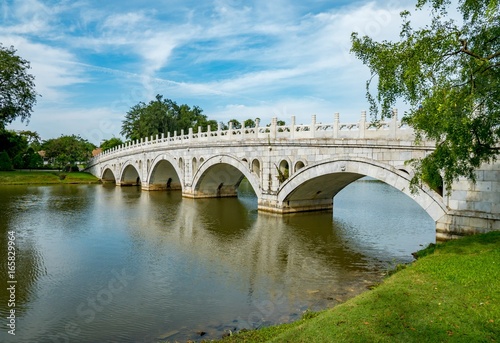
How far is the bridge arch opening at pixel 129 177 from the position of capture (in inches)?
2038

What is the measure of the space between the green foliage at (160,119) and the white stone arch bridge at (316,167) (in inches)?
1104

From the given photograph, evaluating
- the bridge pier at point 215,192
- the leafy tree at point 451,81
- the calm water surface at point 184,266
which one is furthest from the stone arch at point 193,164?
the leafy tree at point 451,81

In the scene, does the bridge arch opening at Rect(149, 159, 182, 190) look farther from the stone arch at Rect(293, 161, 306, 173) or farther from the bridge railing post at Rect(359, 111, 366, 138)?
the bridge railing post at Rect(359, 111, 366, 138)

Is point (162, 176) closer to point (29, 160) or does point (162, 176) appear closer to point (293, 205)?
point (293, 205)

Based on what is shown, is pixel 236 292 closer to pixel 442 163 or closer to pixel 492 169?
pixel 442 163

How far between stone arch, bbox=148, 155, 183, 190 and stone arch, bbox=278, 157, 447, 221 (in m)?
19.8

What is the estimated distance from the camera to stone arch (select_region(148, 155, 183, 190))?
42050 mm

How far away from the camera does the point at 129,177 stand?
52875mm

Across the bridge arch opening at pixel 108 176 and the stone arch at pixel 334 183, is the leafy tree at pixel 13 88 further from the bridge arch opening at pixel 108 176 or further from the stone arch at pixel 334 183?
the stone arch at pixel 334 183

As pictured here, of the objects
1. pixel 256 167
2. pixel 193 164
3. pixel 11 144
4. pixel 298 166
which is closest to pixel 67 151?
pixel 11 144

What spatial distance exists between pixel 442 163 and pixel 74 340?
31.4 feet

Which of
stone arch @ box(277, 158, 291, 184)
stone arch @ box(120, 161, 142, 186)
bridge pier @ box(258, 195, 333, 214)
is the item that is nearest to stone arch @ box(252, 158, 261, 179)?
bridge pier @ box(258, 195, 333, 214)

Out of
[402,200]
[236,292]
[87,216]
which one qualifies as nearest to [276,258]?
[236,292]

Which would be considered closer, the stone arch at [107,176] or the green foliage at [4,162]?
the green foliage at [4,162]
